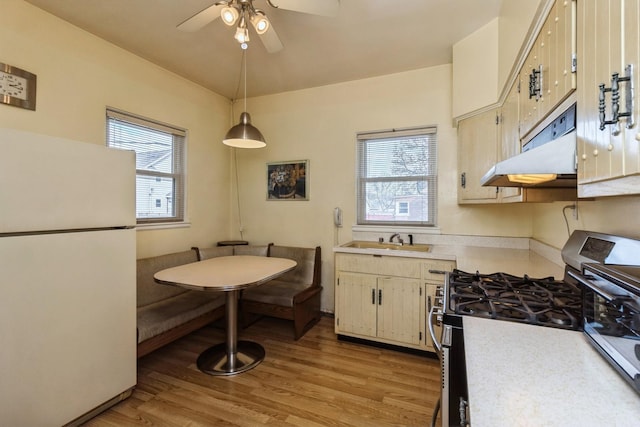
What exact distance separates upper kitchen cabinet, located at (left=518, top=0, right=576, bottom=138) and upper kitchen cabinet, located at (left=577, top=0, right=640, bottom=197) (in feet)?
0.28

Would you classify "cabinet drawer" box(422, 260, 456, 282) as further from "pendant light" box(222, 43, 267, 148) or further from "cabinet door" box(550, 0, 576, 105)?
"pendant light" box(222, 43, 267, 148)

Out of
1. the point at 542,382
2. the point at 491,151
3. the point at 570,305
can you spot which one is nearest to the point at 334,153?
the point at 491,151

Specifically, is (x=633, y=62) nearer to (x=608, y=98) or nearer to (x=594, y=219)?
(x=608, y=98)

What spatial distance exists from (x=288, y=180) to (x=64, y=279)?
245cm

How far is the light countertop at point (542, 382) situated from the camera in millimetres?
606

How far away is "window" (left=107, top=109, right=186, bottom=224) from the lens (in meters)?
2.75

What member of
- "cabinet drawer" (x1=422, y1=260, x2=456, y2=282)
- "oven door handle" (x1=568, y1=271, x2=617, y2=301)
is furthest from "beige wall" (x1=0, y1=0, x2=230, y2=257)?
"oven door handle" (x1=568, y1=271, x2=617, y2=301)

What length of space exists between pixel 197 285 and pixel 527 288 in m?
2.00

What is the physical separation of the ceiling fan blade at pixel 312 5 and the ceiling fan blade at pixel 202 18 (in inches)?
14.4

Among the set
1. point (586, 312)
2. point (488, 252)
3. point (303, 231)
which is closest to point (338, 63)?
point (303, 231)

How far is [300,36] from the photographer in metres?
2.48

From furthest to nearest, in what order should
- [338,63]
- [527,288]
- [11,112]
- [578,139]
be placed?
[338,63]
[11,112]
[527,288]
[578,139]

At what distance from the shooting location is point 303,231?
11.9ft

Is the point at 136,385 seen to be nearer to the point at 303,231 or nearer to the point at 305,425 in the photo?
the point at 305,425
